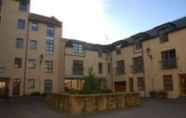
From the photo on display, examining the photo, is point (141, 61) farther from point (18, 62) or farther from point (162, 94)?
point (18, 62)

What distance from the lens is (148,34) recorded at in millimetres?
24391

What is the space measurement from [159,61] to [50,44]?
16.5 meters

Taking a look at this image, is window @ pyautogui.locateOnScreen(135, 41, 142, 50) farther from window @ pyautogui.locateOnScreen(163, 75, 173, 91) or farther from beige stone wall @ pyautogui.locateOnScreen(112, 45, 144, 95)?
window @ pyautogui.locateOnScreen(163, 75, 173, 91)

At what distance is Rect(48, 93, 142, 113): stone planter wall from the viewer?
11.3m

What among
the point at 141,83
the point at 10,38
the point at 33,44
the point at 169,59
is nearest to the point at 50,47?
the point at 33,44

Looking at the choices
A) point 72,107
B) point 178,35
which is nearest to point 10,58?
point 72,107

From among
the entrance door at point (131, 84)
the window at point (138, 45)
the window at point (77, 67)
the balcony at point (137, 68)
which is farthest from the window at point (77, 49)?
the entrance door at point (131, 84)

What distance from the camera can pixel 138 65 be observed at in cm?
2533

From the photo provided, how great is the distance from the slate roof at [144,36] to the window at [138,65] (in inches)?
105

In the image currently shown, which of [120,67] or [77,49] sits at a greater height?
[77,49]

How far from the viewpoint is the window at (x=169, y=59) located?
2026 cm

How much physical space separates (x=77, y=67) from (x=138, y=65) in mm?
10372

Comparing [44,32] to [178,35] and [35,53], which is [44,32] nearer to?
[35,53]

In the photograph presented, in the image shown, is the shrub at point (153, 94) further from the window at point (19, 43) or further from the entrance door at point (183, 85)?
the window at point (19, 43)
